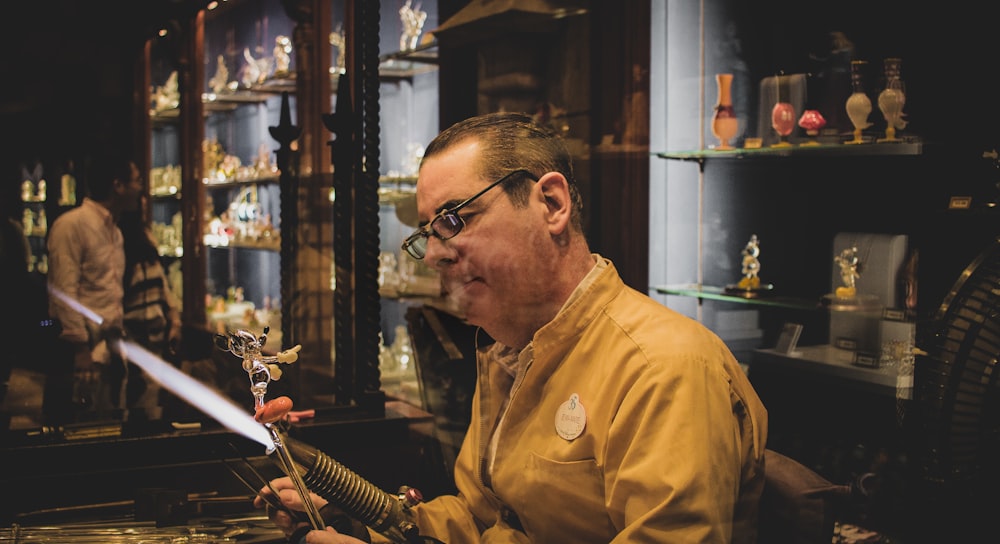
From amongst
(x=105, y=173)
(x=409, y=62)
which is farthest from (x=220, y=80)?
(x=105, y=173)

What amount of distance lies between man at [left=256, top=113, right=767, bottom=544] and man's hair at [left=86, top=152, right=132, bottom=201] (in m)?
2.03

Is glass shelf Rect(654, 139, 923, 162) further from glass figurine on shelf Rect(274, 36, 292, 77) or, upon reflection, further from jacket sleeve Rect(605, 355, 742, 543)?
glass figurine on shelf Rect(274, 36, 292, 77)

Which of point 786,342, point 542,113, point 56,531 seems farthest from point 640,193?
point 56,531

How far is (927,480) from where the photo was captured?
1.84 meters

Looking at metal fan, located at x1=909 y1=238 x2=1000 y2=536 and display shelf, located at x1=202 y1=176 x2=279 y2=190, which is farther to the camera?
display shelf, located at x1=202 y1=176 x2=279 y2=190

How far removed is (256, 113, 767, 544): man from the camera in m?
1.26

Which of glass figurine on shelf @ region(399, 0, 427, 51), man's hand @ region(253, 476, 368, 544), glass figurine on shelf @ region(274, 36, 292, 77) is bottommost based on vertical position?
man's hand @ region(253, 476, 368, 544)

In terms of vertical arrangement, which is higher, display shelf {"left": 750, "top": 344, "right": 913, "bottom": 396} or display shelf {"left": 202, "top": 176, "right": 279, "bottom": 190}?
display shelf {"left": 202, "top": 176, "right": 279, "bottom": 190}

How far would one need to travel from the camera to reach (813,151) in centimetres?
270

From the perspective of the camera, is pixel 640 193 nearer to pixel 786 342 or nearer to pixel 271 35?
pixel 786 342

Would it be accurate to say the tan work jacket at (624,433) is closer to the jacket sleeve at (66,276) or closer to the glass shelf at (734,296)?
the glass shelf at (734,296)

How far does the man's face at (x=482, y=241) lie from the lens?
1.42m

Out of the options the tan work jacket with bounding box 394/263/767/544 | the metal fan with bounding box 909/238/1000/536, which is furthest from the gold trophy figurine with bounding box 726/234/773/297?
the tan work jacket with bounding box 394/263/767/544

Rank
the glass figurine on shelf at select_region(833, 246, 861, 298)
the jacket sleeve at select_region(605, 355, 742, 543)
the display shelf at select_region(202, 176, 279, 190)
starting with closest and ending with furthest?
1. the jacket sleeve at select_region(605, 355, 742, 543)
2. the glass figurine on shelf at select_region(833, 246, 861, 298)
3. the display shelf at select_region(202, 176, 279, 190)
